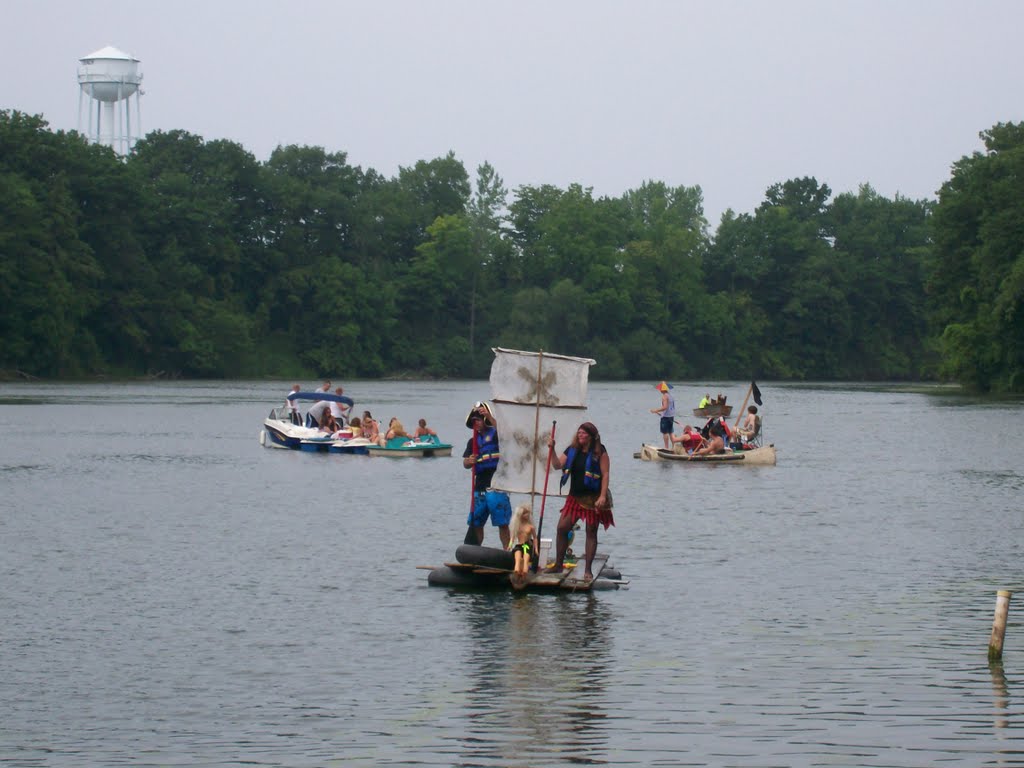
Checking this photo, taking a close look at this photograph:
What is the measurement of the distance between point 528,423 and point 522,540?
4.72ft

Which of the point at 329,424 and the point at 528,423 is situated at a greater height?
the point at 528,423

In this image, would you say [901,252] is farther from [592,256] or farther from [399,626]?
[399,626]

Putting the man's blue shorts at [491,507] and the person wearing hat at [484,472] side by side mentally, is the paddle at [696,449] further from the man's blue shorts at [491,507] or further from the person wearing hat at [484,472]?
the man's blue shorts at [491,507]

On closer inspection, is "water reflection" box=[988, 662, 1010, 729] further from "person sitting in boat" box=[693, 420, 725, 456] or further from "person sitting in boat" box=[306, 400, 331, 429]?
"person sitting in boat" box=[306, 400, 331, 429]

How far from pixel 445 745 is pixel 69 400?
7451 cm

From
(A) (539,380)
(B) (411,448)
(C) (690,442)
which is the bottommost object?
(B) (411,448)

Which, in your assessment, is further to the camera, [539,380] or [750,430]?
[750,430]

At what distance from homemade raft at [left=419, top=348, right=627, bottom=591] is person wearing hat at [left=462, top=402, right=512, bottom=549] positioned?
274mm

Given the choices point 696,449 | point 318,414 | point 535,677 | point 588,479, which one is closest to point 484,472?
point 588,479

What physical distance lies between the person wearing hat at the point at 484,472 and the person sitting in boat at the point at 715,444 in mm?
21309

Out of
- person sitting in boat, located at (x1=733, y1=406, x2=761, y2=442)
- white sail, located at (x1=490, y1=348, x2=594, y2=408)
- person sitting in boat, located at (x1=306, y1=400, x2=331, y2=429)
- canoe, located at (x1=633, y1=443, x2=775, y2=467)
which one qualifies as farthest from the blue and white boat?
white sail, located at (x1=490, y1=348, x2=594, y2=408)

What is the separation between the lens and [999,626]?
47.4 feet

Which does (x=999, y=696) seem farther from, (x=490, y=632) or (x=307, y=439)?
(x=307, y=439)

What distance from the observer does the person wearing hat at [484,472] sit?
19469mm
